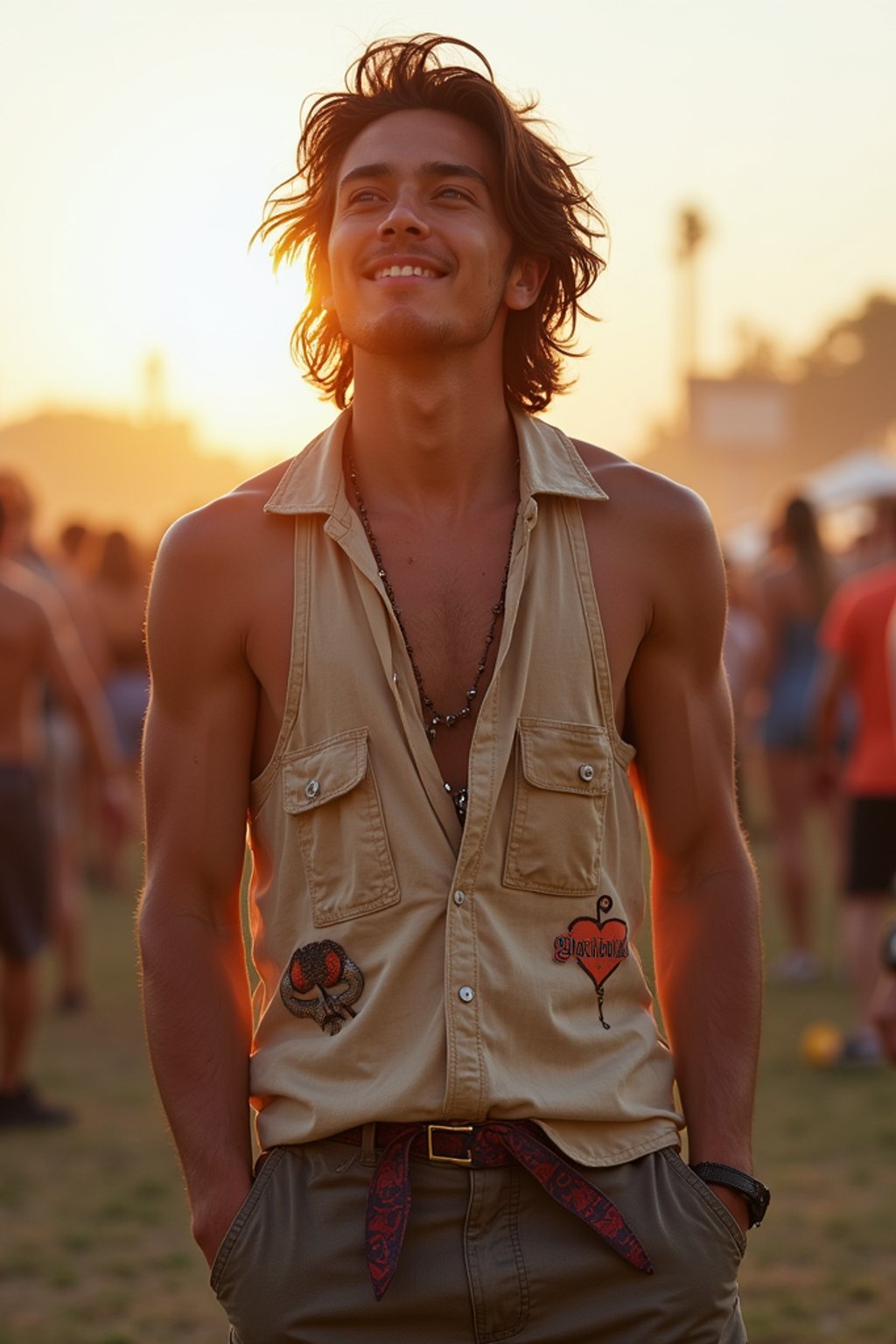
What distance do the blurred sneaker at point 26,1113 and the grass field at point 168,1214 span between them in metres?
0.08

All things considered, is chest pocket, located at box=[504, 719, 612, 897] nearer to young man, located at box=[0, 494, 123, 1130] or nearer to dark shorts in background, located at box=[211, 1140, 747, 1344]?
dark shorts in background, located at box=[211, 1140, 747, 1344]

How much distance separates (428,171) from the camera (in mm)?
2918

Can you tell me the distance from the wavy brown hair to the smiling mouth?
0.84ft

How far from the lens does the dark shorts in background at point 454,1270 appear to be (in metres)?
2.62

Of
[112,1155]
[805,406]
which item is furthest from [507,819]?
[805,406]

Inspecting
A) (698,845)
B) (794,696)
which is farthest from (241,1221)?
(794,696)

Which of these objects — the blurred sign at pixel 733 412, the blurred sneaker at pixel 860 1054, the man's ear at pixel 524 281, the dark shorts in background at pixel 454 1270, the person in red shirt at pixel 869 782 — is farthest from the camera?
the blurred sign at pixel 733 412

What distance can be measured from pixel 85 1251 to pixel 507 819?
158 inches

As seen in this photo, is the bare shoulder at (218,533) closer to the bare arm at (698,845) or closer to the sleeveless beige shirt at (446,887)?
the sleeveless beige shirt at (446,887)

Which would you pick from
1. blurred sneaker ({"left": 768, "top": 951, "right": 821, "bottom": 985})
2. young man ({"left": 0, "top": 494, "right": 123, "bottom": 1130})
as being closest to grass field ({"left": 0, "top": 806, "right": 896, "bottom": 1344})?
young man ({"left": 0, "top": 494, "right": 123, "bottom": 1130})

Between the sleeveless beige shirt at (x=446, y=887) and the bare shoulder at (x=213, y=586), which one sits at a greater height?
the bare shoulder at (x=213, y=586)

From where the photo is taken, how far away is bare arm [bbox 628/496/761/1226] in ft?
9.36

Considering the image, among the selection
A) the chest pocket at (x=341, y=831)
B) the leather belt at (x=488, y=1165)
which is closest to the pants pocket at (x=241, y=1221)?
the leather belt at (x=488, y=1165)

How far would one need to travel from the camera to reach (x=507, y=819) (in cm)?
272
